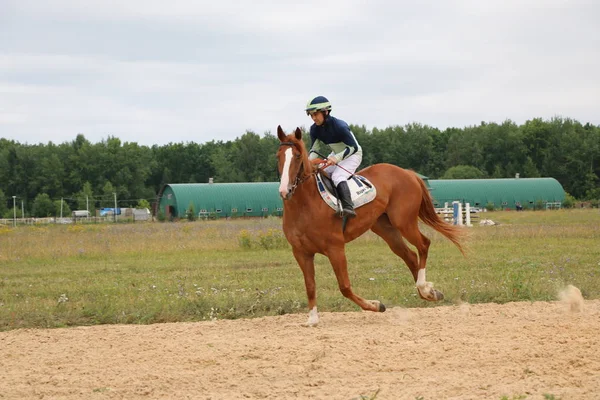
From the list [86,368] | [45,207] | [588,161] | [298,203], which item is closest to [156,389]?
[86,368]

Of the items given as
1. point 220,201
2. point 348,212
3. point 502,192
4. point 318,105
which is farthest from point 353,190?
point 502,192

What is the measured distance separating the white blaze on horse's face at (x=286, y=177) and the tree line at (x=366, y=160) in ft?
251

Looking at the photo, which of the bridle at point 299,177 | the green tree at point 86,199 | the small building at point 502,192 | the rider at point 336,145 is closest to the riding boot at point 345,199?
the rider at point 336,145

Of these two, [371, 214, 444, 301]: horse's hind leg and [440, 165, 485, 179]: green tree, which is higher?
[440, 165, 485, 179]: green tree

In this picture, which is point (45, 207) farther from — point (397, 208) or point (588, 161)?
point (397, 208)

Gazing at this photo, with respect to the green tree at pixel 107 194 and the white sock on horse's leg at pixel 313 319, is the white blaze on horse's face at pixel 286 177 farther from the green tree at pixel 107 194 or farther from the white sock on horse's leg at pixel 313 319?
the green tree at pixel 107 194

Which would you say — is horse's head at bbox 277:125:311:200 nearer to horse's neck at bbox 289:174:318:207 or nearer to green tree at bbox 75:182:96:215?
horse's neck at bbox 289:174:318:207

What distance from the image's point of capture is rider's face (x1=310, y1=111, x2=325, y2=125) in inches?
388

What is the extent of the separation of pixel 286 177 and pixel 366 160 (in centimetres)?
7598

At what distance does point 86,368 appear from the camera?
7.41 meters

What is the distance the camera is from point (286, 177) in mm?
8852

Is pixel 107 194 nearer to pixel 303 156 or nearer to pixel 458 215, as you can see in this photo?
pixel 458 215

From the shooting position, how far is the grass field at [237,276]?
37.5 ft

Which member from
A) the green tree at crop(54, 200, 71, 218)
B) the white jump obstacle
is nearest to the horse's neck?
the white jump obstacle
